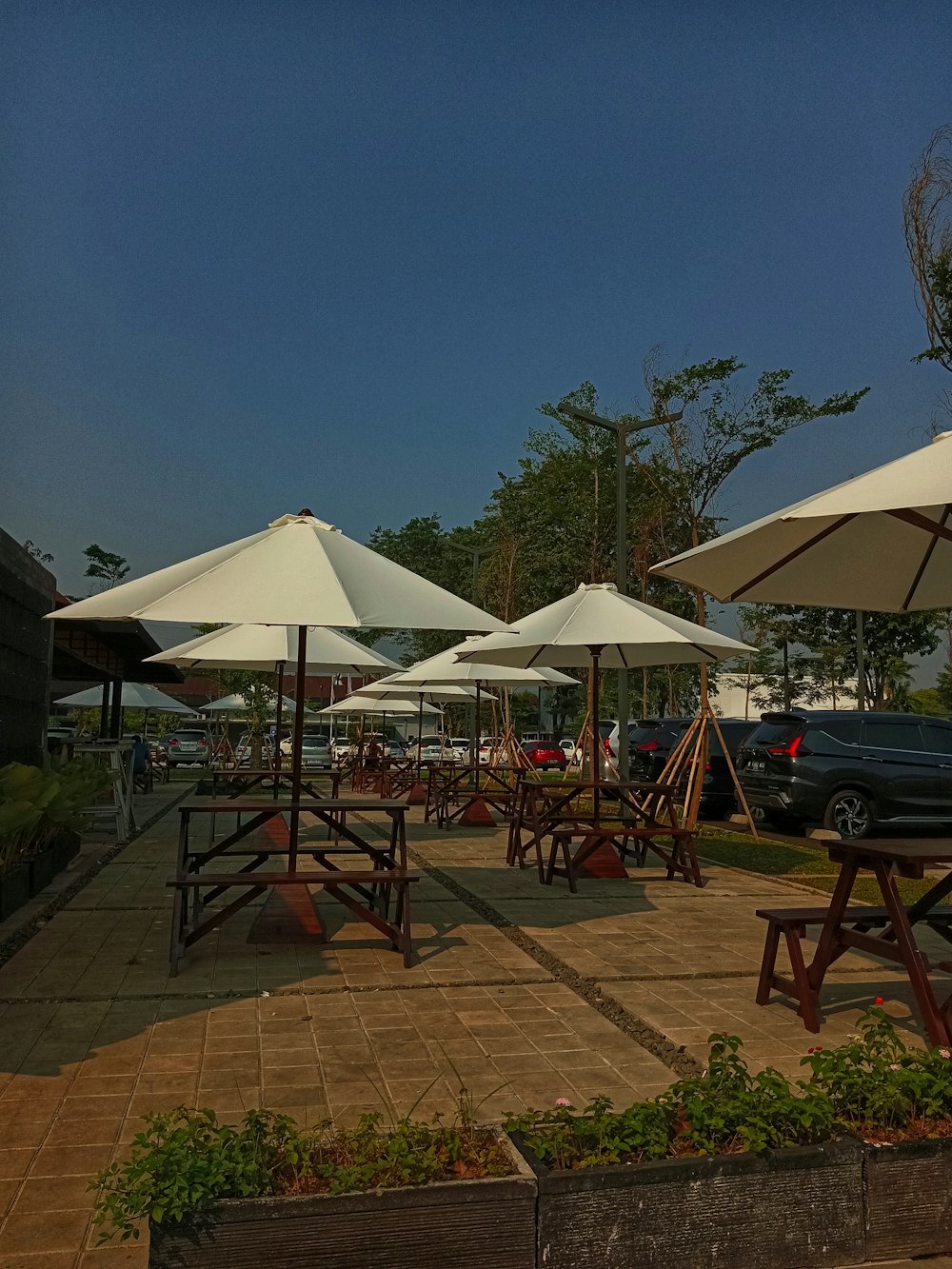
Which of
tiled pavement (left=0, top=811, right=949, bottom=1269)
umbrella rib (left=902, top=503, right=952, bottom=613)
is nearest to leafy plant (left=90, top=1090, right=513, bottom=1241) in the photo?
tiled pavement (left=0, top=811, right=949, bottom=1269)

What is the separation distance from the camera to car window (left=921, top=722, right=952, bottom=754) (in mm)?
14250

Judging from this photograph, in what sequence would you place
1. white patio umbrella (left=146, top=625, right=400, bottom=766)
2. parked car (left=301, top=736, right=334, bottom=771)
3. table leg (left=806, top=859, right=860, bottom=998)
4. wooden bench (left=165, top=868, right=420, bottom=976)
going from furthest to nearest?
1. parked car (left=301, top=736, right=334, bottom=771)
2. white patio umbrella (left=146, top=625, right=400, bottom=766)
3. wooden bench (left=165, top=868, right=420, bottom=976)
4. table leg (left=806, top=859, right=860, bottom=998)

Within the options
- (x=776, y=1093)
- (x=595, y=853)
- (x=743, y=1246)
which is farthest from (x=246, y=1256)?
(x=595, y=853)

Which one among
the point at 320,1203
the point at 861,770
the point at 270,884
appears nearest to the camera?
the point at 320,1203

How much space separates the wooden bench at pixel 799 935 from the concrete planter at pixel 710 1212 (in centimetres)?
207

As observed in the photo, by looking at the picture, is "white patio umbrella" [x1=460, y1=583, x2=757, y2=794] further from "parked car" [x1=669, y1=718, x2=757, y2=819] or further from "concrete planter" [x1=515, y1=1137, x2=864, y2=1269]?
"parked car" [x1=669, y1=718, x2=757, y2=819]

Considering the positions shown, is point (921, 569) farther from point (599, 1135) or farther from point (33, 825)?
point (33, 825)

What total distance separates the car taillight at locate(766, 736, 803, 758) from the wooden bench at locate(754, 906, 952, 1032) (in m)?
8.76

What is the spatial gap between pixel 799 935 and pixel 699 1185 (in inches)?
99.0

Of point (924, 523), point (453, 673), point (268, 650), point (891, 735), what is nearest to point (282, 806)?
point (924, 523)

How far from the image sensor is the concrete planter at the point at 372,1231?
2.52 meters

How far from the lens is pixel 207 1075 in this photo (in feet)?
13.8

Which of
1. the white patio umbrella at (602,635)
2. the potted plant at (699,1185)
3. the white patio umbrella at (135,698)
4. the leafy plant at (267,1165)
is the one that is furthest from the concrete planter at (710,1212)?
the white patio umbrella at (135,698)

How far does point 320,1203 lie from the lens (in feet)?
8.40
